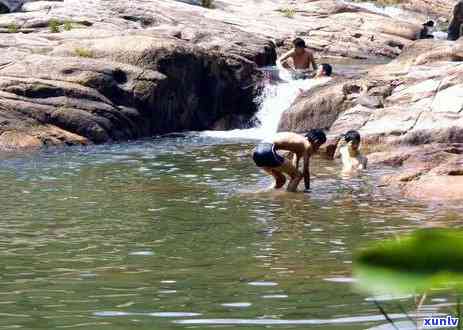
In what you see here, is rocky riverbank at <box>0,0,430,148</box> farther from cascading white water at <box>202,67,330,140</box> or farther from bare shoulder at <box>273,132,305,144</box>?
bare shoulder at <box>273,132,305,144</box>

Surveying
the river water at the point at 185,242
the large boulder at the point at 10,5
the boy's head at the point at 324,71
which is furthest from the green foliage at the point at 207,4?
the river water at the point at 185,242

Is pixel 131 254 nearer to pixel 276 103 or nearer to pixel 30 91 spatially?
pixel 30 91

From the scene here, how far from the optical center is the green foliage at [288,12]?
Answer: 41.3 meters

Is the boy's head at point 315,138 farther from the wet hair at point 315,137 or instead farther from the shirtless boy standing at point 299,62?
the shirtless boy standing at point 299,62

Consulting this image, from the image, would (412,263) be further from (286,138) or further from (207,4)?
(207,4)

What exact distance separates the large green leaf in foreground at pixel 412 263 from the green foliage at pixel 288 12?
40.7 metres

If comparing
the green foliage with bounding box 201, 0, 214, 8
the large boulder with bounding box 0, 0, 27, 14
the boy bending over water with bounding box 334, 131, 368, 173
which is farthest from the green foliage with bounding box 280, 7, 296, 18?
the boy bending over water with bounding box 334, 131, 368, 173

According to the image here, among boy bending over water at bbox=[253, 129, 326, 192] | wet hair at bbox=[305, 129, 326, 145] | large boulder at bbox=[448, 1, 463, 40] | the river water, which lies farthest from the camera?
large boulder at bbox=[448, 1, 463, 40]

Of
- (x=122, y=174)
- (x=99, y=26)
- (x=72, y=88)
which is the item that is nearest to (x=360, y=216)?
(x=122, y=174)

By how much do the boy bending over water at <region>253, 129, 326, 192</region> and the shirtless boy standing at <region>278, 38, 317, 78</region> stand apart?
39.7ft

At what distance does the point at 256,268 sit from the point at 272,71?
20.0m

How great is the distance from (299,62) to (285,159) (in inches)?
512

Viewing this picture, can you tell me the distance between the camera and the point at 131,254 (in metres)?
9.60

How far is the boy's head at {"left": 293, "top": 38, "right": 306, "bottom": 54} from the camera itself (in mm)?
→ 26975
